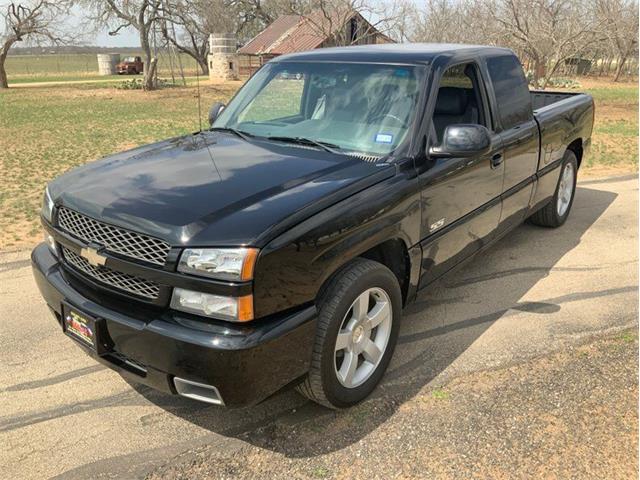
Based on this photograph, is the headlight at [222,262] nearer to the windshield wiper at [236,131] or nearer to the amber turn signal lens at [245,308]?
the amber turn signal lens at [245,308]

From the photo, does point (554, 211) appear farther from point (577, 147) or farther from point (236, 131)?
point (236, 131)

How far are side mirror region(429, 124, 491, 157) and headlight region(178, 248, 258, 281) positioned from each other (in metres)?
1.53

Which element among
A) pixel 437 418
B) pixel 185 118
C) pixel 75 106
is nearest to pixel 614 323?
pixel 437 418

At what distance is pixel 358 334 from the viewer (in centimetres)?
294

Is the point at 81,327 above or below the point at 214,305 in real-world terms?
below

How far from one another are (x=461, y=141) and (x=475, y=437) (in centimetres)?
163

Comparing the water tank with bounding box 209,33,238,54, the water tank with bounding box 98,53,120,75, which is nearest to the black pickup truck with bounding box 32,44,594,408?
the water tank with bounding box 209,33,238,54

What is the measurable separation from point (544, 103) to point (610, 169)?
377cm

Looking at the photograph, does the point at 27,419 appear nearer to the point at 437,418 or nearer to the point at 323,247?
the point at 323,247

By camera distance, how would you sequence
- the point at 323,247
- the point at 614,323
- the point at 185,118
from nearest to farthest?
the point at 323,247
the point at 614,323
the point at 185,118

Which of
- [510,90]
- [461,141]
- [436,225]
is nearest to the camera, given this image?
[461,141]

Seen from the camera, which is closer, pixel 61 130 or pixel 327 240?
pixel 327 240

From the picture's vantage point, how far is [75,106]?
72.6 ft

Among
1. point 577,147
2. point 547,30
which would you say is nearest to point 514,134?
point 577,147
